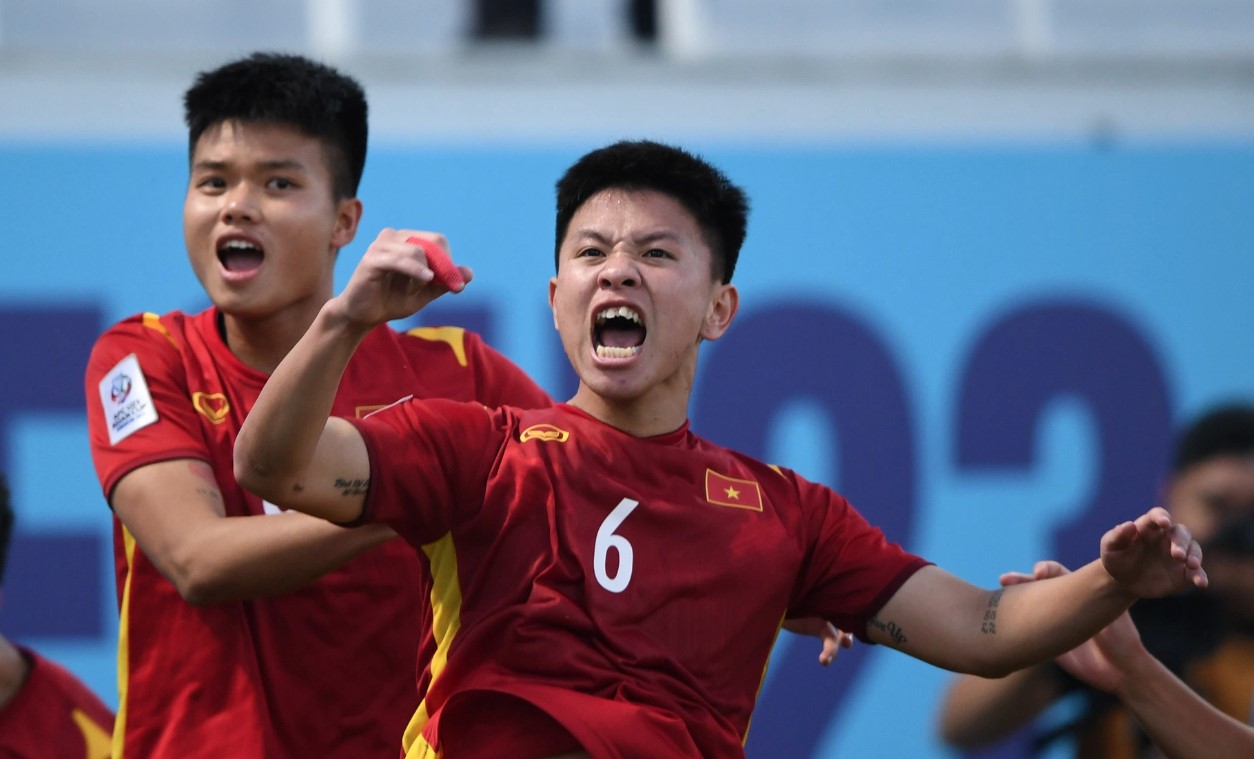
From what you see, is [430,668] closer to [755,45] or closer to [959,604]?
[959,604]

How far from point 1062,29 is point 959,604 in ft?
13.1

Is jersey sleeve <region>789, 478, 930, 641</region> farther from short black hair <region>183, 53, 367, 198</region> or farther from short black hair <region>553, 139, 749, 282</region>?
short black hair <region>183, 53, 367, 198</region>

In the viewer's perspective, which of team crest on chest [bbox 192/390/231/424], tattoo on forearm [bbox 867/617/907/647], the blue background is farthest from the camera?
the blue background

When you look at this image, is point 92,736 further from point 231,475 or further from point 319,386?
point 319,386

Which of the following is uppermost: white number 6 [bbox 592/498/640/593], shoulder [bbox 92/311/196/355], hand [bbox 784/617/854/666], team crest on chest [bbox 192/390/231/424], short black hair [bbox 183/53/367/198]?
Result: short black hair [bbox 183/53/367/198]

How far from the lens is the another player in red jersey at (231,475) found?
3158mm

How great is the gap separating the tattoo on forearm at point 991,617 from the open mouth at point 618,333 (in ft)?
2.31

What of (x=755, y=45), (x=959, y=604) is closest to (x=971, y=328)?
(x=755, y=45)

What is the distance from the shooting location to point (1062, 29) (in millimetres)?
6340

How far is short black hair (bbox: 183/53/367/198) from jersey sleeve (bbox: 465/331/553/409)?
461mm

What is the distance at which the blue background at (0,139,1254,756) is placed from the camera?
17.5 ft

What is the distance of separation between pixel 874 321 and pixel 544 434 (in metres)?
2.95

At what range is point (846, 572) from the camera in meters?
2.89

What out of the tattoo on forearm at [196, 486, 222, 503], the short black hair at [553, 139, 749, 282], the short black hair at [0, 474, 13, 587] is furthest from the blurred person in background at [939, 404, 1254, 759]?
the short black hair at [0, 474, 13, 587]
